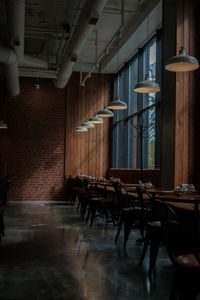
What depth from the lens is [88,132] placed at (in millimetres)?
11492

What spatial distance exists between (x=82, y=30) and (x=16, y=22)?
118 centimetres

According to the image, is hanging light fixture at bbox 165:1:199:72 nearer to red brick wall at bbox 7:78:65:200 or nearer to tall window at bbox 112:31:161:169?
tall window at bbox 112:31:161:169

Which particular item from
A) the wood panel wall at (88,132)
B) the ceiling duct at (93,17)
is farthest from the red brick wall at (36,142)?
the ceiling duct at (93,17)

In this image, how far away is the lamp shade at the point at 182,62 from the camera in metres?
3.81

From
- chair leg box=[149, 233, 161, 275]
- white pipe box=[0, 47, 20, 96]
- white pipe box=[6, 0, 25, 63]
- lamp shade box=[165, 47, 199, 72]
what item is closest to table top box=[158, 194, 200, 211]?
chair leg box=[149, 233, 161, 275]

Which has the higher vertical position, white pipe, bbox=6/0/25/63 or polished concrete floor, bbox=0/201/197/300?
white pipe, bbox=6/0/25/63

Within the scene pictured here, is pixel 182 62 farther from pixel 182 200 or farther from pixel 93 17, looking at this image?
pixel 93 17

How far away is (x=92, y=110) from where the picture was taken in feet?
38.1

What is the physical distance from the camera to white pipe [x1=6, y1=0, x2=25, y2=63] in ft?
17.4

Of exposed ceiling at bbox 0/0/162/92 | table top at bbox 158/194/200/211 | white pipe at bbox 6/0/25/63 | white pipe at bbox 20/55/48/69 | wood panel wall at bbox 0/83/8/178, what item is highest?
exposed ceiling at bbox 0/0/162/92

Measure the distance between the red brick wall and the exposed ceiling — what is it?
1.21 meters

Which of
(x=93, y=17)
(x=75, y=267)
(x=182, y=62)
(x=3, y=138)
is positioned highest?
(x=93, y=17)

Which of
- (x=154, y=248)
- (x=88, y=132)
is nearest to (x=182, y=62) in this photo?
(x=154, y=248)

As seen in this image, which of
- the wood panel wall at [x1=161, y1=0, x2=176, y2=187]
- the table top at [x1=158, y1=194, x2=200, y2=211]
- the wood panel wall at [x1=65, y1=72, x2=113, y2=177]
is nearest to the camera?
the table top at [x1=158, y1=194, x2=200, y2=211]
